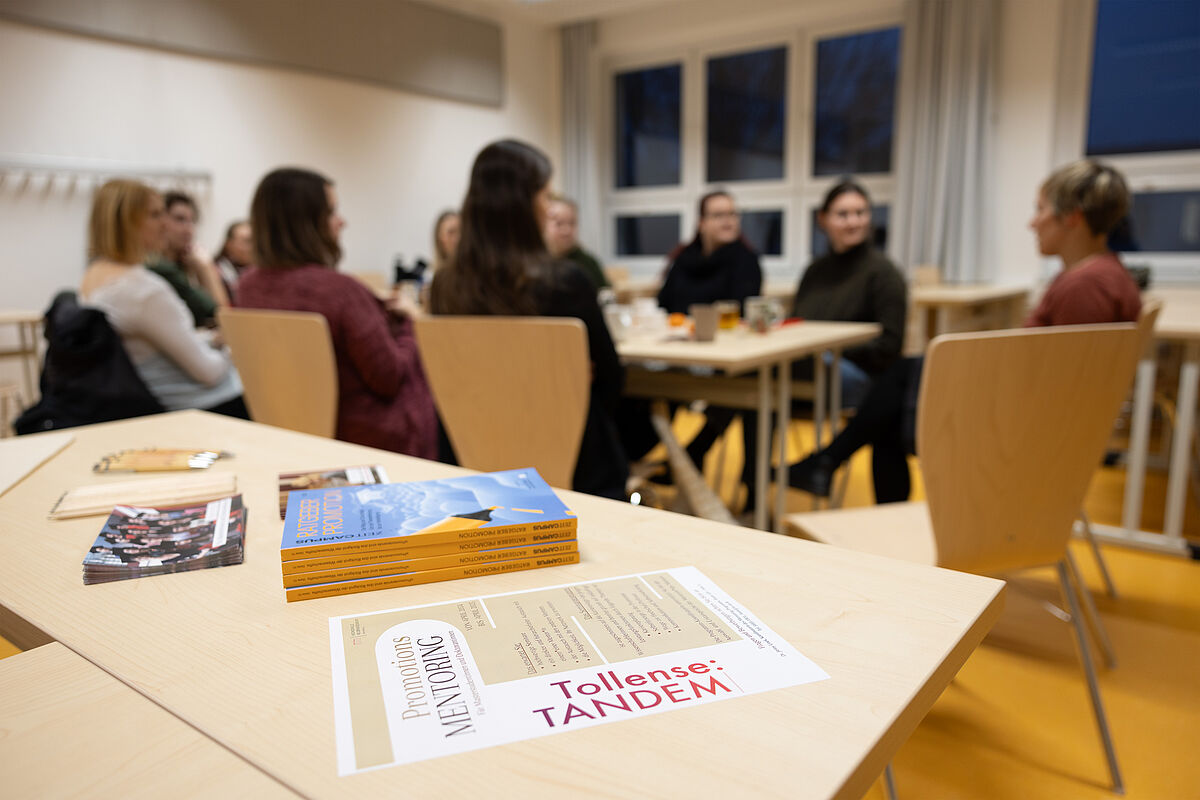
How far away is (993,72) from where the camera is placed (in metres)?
4.87

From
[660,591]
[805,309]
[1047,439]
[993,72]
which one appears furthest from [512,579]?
[993,72]

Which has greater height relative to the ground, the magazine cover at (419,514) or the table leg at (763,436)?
the magazine cover at (419,514)

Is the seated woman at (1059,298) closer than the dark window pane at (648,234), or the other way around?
the seated woman at (1059,298)

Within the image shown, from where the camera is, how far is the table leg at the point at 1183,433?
2.19 m

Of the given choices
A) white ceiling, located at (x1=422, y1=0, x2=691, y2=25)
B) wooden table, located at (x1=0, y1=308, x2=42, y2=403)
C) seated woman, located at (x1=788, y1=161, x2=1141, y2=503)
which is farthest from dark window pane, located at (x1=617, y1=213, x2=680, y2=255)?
seated woman, located at (x1=788, y1=161, x2=1141, y2=503)

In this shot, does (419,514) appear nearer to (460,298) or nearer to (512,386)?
(512,386)

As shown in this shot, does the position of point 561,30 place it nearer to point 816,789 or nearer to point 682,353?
point 682,353

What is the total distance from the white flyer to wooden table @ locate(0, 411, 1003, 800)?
0.04 ft

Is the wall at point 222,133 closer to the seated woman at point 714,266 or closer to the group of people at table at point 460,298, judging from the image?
the group of people at table at point 460,298

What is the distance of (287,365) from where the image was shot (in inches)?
72.2

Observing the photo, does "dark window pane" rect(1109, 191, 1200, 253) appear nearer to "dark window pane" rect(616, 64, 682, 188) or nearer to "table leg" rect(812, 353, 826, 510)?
"table leg" rect(812, 353, 826, 510)

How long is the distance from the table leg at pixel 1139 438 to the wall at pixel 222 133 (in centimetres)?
476

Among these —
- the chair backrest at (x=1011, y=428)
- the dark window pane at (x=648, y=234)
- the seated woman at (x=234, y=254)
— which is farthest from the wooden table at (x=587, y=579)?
the dark window pane at (x=648, y=234)

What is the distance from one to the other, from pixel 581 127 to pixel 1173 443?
5348 millimetres
